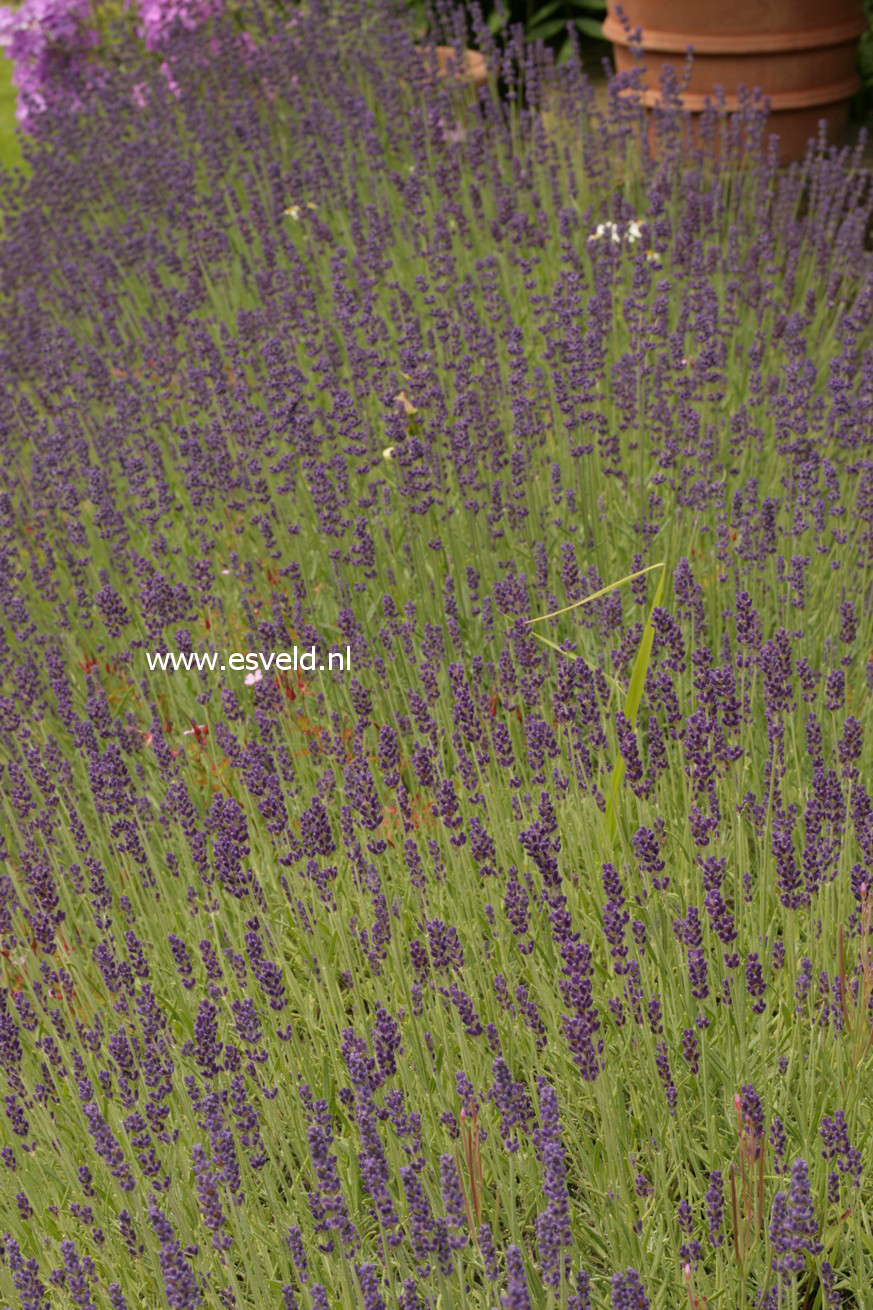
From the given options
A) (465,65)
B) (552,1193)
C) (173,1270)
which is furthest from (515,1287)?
(465,65)

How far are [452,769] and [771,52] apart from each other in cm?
437

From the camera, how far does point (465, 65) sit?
6965 mm

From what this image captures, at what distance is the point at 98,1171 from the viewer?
243 centimetres

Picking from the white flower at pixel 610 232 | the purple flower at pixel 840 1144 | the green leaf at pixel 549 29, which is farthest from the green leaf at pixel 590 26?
the purple flower at pixel 840 1144

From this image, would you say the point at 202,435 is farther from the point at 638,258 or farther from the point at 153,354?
the point at 638,258

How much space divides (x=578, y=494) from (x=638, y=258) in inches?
38.9

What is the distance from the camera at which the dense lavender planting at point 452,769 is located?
6.76 ft

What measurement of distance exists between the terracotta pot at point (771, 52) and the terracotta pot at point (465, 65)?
0.98 meters

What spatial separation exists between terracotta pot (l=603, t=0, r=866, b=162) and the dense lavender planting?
0.93ft

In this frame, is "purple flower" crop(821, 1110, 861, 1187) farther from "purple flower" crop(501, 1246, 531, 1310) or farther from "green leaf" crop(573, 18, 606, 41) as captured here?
"green leaf" crop(573, 18, 606, 41)

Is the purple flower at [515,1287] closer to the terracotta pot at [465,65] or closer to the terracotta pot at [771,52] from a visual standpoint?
the terracotta pot at [771,52]

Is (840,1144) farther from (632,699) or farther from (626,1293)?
(632,699)

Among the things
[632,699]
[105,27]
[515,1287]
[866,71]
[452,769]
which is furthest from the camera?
Answer: [105,27]

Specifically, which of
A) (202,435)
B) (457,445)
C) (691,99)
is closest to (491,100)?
(691,99)
